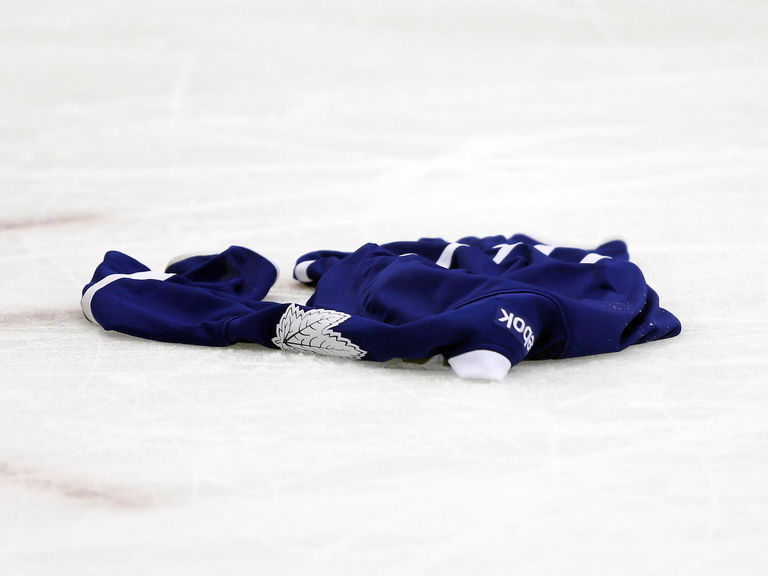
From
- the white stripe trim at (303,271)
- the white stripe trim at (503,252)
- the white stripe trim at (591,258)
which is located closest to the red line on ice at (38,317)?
the white stripe trim at (303,271)

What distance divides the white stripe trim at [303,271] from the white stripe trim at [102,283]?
298 millimetres

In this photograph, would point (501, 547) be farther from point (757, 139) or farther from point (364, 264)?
point (757, 139)

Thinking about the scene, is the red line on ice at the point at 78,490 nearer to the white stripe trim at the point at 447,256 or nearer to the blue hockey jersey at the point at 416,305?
the blue hockey jersey at the point at 416,305

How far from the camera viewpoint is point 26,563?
3.29 feet

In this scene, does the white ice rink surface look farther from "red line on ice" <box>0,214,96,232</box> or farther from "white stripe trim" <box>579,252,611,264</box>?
"white stripe trim" <box>579,252,611,264</box>

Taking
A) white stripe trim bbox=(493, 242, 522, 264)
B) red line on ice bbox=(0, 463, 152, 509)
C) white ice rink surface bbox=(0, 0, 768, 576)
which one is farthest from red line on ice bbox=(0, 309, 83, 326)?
white stripe trim bbox=(493, 242, 522, 264)

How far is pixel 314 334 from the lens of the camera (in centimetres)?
151

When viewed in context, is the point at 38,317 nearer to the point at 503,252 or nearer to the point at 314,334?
the point at 314,334

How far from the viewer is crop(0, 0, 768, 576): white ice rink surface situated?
42.4 inches

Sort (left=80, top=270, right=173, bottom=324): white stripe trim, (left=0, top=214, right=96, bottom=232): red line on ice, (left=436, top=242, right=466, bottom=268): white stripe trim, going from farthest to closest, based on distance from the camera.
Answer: (left=0, top=214, right=96, bottom=232): red line on ice < (left=436, top=242, right=466, bottom=268): white stripe trim < (left=80, top=270, right=173, bottom=324): white stripe trim

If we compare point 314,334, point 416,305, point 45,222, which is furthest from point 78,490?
point 45,222

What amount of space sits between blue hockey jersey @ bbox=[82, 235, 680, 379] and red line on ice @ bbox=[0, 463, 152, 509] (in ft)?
1.44

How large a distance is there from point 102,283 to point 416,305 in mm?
517

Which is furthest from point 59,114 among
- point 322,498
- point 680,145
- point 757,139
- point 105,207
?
point 322,498
